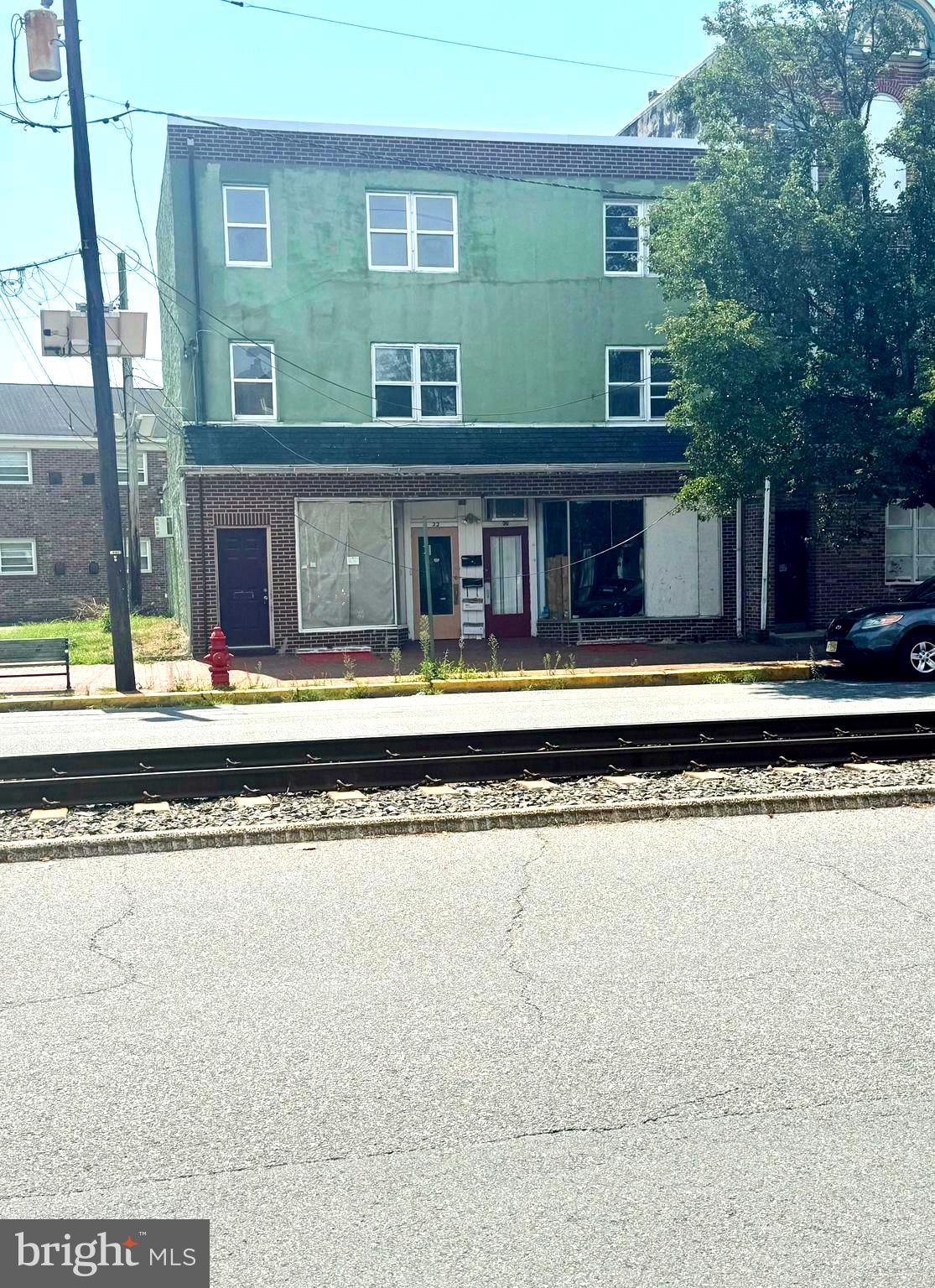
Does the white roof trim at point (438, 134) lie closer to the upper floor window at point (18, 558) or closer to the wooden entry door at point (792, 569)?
the wooden entry door at point (792, 569)

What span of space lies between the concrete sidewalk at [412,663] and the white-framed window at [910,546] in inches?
151

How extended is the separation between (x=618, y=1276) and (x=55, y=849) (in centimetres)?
528

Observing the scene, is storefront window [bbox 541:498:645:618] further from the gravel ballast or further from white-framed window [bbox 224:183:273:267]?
the gravel ballast

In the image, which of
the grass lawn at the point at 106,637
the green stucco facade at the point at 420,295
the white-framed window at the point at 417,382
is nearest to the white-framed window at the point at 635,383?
the green stucco facade at the point at 420,295

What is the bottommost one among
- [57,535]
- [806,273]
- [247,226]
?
[57,535]

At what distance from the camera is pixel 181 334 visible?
74.5ft

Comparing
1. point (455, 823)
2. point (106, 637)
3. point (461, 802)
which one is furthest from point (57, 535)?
point (455, 823)

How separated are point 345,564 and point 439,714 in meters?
9.27

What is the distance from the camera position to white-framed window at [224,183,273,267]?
73.9 feet

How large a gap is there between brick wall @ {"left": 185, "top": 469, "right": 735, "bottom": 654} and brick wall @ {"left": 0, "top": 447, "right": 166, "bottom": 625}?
19605 mm

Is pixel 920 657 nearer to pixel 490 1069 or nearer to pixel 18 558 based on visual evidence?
pixel 490 1069

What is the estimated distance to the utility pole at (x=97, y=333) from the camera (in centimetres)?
1777

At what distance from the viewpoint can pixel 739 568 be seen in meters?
24.4

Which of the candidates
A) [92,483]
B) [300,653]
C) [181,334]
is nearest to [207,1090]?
[300,653]
